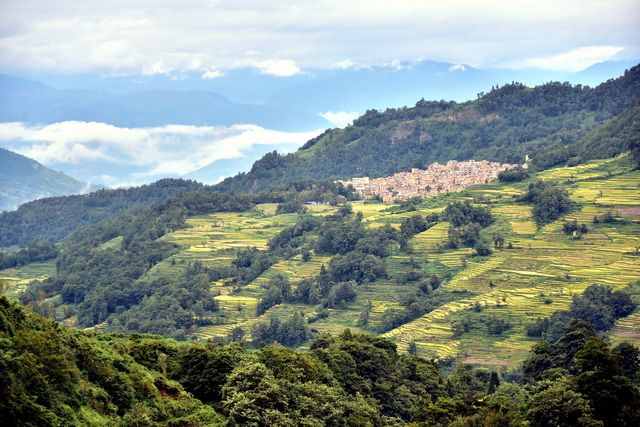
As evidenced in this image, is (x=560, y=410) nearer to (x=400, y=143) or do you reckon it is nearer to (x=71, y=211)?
(x=400, y=143)

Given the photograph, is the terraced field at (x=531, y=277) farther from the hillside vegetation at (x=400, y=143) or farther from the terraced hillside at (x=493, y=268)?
the hillside vegetation at (x=400, y=143)

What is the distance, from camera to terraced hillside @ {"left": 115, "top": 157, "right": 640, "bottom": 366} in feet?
172

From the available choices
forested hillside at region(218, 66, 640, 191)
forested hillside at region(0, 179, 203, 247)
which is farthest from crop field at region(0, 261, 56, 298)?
forested hillside at region(218, 66, 640, 191)

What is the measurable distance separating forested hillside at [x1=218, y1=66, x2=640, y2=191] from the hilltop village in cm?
879

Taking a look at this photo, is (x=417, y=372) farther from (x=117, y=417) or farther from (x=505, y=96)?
(x=505, y=96)

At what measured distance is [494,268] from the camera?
197ft

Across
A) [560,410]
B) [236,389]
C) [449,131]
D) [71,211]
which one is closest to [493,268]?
[560,410]

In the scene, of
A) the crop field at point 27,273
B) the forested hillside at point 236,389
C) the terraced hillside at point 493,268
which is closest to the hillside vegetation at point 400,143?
the crop field at point 27,273

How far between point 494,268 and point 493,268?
60mm

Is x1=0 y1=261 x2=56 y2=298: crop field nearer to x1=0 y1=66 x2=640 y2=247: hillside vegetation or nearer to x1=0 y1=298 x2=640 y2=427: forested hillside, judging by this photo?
x1=0 y1=66 x2=640 y2=247: hillside vegetation

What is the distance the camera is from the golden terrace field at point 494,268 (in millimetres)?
52062

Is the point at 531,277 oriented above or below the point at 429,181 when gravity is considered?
below

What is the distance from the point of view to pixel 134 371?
27922mm

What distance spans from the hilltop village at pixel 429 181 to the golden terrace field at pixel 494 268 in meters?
8.68
